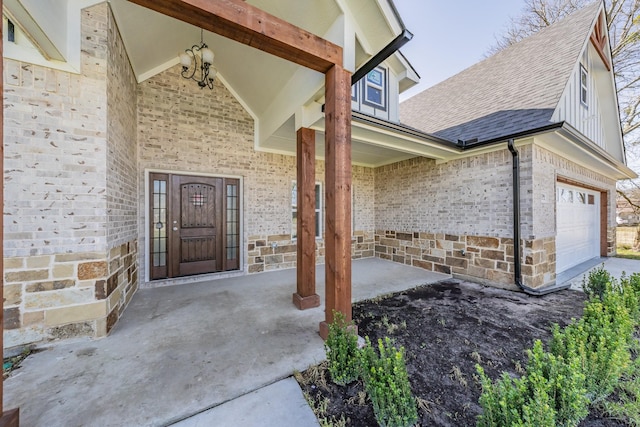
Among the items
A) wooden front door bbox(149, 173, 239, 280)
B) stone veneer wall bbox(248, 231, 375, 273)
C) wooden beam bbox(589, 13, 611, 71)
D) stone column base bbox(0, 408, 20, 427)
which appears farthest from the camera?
wooden beam bbox(589, 13, 611, 71)

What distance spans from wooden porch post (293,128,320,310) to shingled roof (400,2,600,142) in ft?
11.5

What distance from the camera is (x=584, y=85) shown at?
5871mm

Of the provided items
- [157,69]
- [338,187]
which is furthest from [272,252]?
[157,69]

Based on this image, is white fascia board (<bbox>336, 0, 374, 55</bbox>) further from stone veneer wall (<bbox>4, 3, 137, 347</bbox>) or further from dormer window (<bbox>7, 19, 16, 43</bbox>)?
dormer window (<bbox>7, 19, 16, 43</bbox>)

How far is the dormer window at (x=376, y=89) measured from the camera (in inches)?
216

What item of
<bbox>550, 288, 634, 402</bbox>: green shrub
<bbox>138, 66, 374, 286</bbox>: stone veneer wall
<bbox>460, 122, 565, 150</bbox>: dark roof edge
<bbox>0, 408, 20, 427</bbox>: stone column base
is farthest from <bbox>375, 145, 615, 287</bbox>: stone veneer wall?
<bbox>0, 408, 20, 427</bbox>: stone column base

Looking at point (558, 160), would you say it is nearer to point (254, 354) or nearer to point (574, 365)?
point (574, 365)

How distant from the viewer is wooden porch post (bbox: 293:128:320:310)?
3480 millimetres

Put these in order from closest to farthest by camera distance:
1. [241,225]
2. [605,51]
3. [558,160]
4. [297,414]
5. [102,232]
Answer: [297,414]
[102,232]
[558,160]
[241,225]
[605,51]

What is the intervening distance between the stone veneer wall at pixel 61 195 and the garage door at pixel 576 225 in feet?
26.4

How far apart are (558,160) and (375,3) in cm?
509

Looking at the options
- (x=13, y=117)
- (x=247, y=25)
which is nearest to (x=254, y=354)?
(x=247, y=25)

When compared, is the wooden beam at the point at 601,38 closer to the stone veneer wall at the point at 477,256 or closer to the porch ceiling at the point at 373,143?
the porch ceiling at the point at 373,143

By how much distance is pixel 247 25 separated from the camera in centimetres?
202
